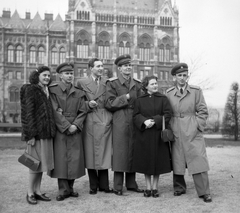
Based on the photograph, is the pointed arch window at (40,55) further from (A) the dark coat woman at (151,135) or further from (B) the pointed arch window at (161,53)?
(A) the dark coat woman at (151,135)

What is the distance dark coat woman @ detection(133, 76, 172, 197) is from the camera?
5613mm

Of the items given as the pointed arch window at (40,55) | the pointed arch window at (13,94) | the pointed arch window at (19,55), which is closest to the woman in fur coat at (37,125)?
the pointed arch window at (13,94)

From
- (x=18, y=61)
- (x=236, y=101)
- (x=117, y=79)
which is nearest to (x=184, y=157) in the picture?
(x=117, y=79)

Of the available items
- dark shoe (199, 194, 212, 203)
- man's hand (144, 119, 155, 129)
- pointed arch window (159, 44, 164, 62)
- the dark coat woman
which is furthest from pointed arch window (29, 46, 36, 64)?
dark shoe (199, 194, 212, 203)

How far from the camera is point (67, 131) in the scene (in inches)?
223

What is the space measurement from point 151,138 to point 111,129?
902 mm

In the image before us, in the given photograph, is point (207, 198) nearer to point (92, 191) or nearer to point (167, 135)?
point (167, 135)

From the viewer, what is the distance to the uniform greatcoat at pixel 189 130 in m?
5.65

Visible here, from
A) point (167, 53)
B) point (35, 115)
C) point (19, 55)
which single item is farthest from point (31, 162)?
point (167, 53)

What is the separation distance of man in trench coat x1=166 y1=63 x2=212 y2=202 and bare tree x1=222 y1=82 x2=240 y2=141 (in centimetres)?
1878

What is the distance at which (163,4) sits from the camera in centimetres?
4675

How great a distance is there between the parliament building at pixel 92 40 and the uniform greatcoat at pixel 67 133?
124 feet

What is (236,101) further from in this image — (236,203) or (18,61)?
(18,61)

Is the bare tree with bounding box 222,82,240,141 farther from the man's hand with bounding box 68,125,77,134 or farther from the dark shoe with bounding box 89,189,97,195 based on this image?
the man's hand with bounding box 68,125,77,134
